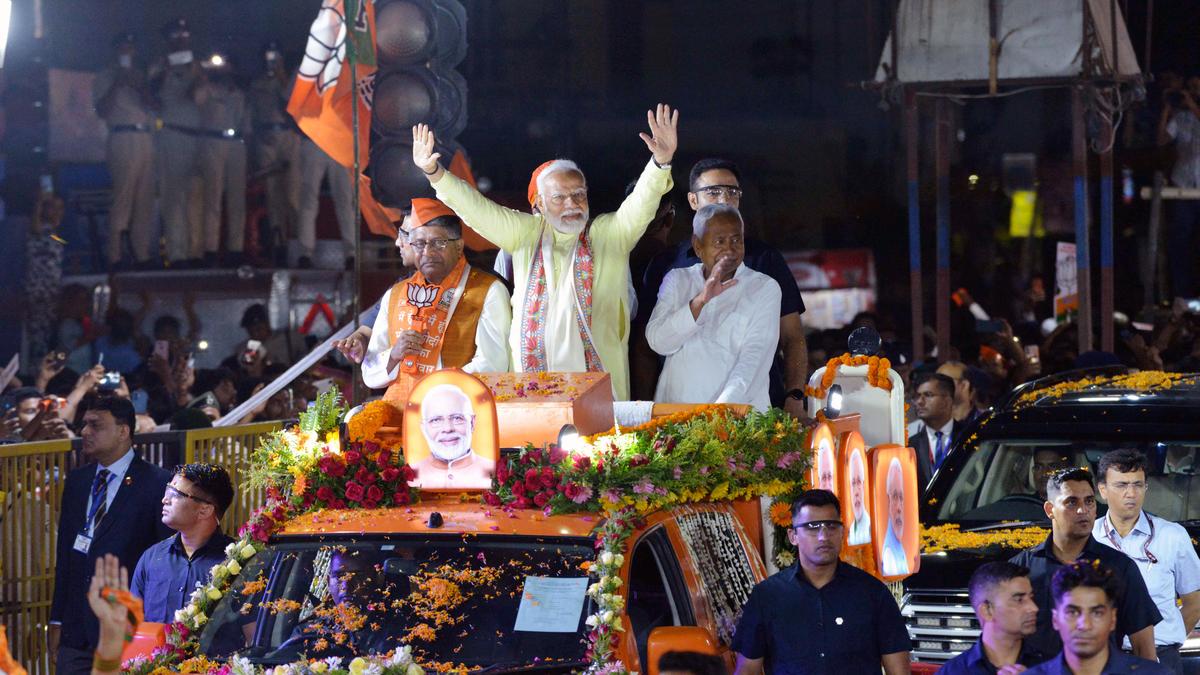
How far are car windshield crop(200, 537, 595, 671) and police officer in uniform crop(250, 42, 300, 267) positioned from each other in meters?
12.1

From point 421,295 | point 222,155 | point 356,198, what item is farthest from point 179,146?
point 421,295

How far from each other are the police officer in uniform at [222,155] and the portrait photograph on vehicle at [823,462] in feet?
37.5

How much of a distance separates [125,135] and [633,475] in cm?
1223

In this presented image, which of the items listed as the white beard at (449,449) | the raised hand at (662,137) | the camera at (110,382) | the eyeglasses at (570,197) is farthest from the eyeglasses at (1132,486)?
the camera at (110,382)

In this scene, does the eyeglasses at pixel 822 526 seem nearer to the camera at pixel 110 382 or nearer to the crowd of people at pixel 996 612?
the crowd of people at pixel 996 612

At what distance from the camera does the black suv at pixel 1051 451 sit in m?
8.99

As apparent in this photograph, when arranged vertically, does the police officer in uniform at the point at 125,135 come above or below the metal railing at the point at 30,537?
above

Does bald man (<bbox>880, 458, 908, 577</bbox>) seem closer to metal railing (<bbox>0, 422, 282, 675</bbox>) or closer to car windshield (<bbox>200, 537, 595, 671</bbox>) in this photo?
car windshield (<bbox>200, 537, 595, 671</bbox>)

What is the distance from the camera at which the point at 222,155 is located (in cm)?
→ 1719

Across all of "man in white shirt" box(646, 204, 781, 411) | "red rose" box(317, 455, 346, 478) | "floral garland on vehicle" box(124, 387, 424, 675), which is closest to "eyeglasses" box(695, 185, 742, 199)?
"man in white shirt" box(646, 204, 781, 411)

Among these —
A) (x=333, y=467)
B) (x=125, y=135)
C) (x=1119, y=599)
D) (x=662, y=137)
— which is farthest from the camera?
(x=125, y=135)

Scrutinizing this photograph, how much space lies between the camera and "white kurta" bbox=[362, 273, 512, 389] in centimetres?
772

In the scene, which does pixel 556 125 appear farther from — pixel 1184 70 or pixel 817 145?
pixel 1184 70

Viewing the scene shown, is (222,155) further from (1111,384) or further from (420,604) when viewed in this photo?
(420,604)
